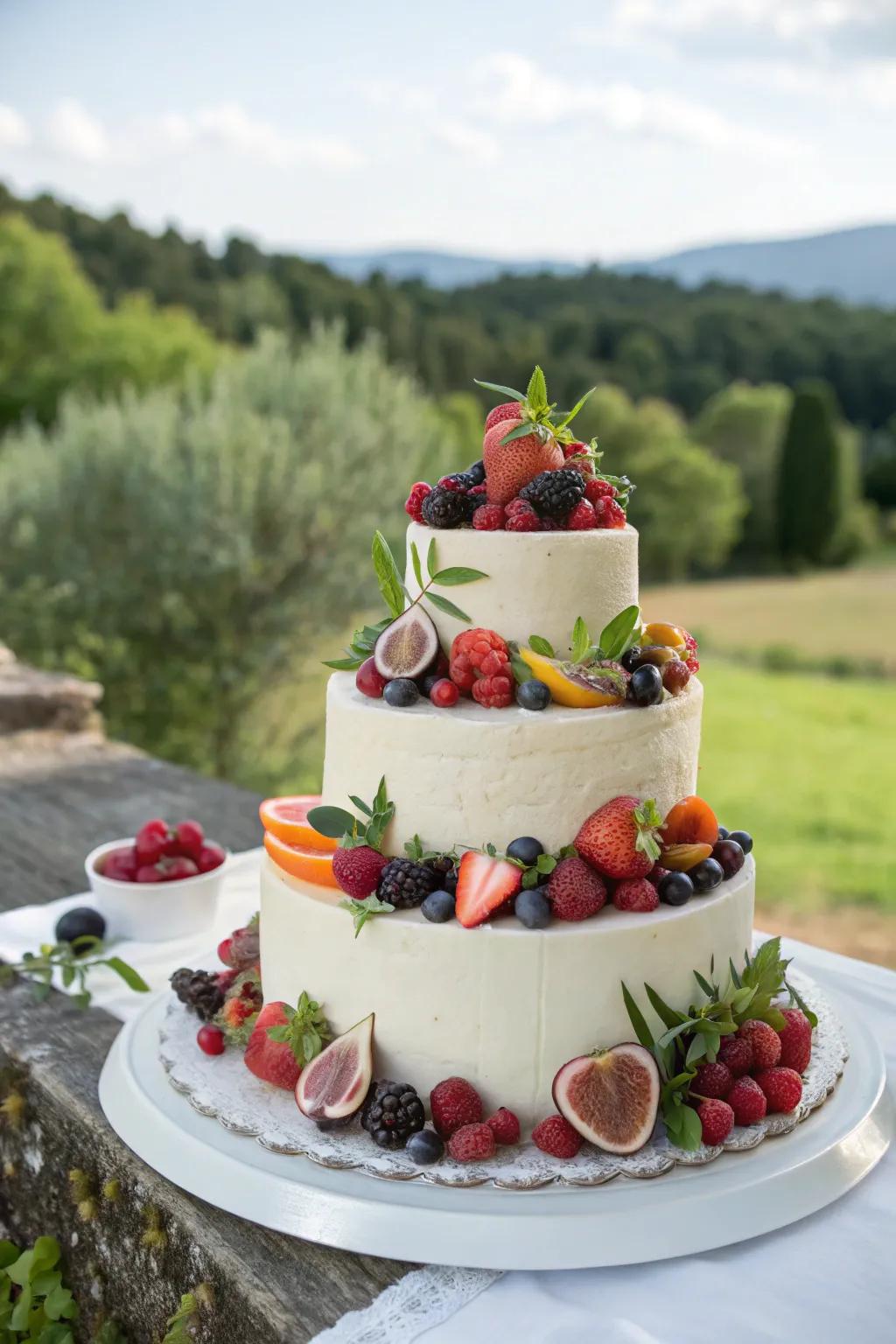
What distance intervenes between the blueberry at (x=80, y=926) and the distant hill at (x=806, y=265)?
15226mm

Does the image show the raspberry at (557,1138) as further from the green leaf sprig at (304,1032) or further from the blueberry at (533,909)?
the green leaf sprig at (304,1032)

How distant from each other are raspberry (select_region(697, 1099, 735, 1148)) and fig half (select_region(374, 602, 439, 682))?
3.43ft

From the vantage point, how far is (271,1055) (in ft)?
8.31

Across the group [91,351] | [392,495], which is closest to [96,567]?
[392,495]

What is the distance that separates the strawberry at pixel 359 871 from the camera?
2418mm

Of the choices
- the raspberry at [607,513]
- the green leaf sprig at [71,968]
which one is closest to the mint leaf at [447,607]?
the raspberry at [607,513]

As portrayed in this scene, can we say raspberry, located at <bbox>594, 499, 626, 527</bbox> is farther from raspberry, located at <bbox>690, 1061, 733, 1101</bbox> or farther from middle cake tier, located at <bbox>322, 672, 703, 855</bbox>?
raspberry, located at <bbox>690, 1061, 733, 1101</bbox>

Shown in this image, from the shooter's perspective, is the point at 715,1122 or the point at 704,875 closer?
the point at 715,1122

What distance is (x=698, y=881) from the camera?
2.52 meters

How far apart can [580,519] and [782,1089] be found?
1.25 metres

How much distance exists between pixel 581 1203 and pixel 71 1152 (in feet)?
4.04

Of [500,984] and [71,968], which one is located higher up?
[500,984]

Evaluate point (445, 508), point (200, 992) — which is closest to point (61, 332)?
point (200, 992)

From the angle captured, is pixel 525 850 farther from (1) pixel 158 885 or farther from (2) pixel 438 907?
(1) pixel 158 885
